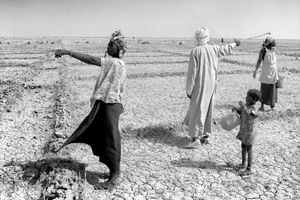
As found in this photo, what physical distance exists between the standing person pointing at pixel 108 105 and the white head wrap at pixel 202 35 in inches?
56.8

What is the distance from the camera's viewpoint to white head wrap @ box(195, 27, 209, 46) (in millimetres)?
4469

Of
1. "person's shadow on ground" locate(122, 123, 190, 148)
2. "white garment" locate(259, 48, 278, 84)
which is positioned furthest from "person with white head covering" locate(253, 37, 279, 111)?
"person's shadow on ground" locate(122, 123, 190, 148)

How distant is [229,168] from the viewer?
A: 4012 mm

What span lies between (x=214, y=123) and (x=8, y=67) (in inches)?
460

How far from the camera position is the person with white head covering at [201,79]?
Answer: 4.48 metres

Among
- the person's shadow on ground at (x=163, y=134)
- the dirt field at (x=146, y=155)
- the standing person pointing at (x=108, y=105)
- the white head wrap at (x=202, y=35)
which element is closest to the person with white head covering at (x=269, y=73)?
the dirt field at (x=146, y=155)

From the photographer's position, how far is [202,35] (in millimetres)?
4465

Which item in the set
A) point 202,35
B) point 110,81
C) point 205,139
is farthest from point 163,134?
point 110,81

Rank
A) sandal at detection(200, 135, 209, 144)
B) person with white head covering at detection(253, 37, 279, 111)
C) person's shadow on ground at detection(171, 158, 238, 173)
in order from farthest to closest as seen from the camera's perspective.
A: 1. person with white head covering at detection(253, 37, 279, 111)
2. sandal at detection(200, 135, 209, 144)
3. person's shadow on ground at detection(171, 158, 238, 173)

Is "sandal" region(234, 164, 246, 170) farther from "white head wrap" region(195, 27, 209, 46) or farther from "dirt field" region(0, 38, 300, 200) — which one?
"white head wrap" region(195, 27, 209, 46)

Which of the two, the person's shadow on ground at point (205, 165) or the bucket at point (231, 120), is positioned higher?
the bucket at point (231, 120)

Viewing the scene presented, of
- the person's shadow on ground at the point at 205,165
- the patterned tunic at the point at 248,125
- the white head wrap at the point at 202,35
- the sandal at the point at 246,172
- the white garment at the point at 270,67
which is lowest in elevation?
the person's shadow on ground at the point at 205,165

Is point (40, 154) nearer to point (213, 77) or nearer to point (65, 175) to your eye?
point (65, 175)

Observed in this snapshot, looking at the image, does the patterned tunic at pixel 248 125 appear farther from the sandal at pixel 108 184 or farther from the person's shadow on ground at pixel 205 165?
the sandal at pixel 108 184
